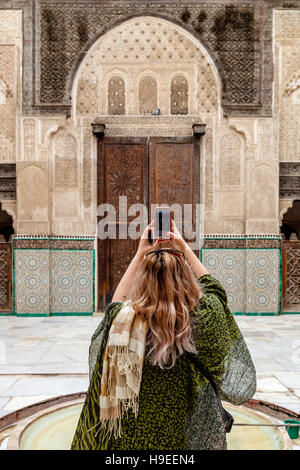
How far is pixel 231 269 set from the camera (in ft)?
18.8

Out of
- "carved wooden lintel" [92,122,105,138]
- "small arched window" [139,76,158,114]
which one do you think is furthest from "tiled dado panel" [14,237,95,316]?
"small arched window" [139,76,158,114]

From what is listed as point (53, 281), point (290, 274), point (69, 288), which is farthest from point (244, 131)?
point (53, 281)

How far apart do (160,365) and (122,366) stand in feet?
0.35

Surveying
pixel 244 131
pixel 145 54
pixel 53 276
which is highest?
pixel 145 54

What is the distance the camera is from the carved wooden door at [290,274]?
579 cm

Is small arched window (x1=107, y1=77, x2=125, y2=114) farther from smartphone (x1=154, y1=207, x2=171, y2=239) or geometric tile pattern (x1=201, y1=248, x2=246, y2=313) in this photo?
smartphone (x1=154, y1=207, x2=171, y2=239)

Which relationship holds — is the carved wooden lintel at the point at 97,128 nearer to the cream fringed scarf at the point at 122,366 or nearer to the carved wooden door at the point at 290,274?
the carved wooden door at the point at 290,274

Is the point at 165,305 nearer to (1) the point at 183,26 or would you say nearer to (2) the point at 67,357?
(2) the point at 67,357

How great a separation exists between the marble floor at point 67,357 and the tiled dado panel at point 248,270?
0.26 meters

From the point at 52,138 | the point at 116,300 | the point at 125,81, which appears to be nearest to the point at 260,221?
the point at 125,81

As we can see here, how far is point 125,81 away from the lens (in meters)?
5.89

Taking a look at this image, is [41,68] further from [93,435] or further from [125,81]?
[93,435]

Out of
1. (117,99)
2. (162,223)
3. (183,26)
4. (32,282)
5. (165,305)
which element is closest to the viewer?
(165,305)
